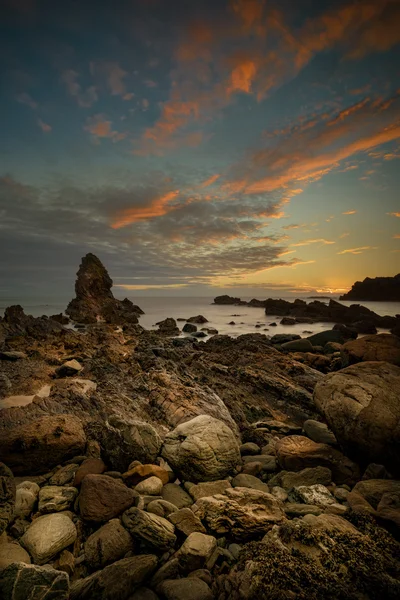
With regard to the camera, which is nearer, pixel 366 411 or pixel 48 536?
pixel 48 536

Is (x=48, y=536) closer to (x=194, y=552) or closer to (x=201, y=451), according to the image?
(x=194, y=552)

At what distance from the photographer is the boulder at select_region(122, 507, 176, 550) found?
3.37 meters

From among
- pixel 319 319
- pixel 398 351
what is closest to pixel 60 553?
pixel 398 351

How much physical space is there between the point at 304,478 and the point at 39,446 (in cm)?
502

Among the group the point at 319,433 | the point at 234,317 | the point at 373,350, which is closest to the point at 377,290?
the point at 234,317

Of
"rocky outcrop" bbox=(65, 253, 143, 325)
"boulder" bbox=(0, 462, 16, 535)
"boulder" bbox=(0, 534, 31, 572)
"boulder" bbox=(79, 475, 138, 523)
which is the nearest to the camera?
"boulder" bbox=(0, 534, 31, 572)

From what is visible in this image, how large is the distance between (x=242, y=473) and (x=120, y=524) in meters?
2.50

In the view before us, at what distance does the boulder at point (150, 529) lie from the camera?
11.0 ft

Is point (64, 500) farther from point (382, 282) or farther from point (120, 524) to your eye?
point (382, 282)

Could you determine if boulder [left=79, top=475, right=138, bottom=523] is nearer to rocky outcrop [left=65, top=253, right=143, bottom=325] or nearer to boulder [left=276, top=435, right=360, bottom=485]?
boulder [left=276, top=435, right=360, bottom=485]

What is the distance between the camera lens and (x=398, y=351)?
448 inches

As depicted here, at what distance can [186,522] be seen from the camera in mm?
3688

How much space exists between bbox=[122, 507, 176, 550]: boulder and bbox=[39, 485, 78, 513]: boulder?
3.72 ft

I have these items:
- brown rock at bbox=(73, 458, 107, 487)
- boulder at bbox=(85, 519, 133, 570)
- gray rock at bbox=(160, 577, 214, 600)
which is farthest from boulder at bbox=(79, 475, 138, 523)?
gray rock at bbox=(160, 577, 214, 600)
